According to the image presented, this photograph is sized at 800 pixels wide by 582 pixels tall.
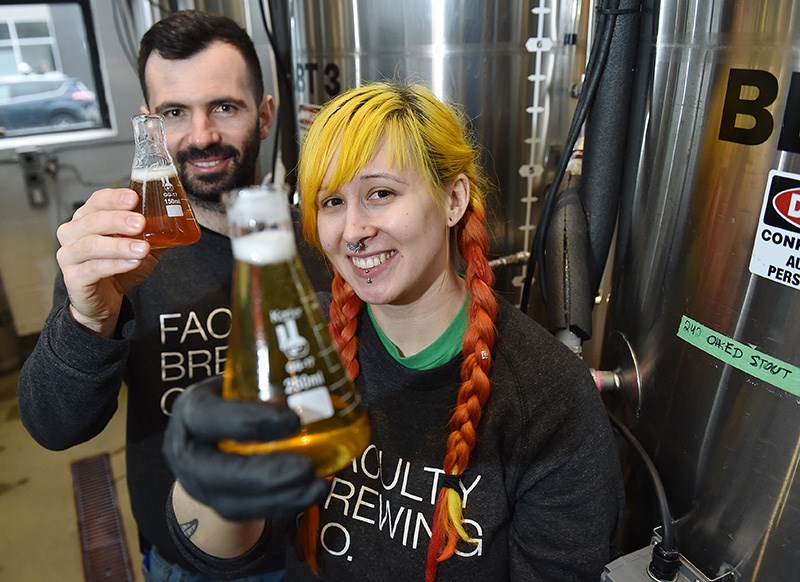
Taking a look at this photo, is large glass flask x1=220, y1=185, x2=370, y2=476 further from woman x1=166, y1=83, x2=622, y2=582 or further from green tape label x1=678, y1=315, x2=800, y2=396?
green tape label x1=678, y1=315, x2=800, y2=396

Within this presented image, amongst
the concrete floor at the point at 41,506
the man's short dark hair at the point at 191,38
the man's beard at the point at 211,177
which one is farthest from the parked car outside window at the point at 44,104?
the man's beard at the point at 211,177

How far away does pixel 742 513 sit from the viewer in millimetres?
750

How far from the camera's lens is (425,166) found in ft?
2.67

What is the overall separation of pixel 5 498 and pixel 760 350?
2.85 metres

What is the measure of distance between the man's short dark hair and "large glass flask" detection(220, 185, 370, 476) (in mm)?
832

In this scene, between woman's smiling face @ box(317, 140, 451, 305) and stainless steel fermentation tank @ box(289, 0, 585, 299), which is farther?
stainless steel fermentation tank @ box(289, 0, 585, 299)

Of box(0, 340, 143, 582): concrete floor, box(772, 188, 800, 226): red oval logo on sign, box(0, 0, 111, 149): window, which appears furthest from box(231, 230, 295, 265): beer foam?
box(0, 0, 111, 149): window

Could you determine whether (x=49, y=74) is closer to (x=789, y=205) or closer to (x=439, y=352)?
(x=439, y=352)

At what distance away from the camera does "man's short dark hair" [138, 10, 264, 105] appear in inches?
45.1

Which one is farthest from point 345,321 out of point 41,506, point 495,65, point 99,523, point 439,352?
point 41,506

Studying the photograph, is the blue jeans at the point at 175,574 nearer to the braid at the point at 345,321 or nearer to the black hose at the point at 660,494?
the braid at the point at 345,321

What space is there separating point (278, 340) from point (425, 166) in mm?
420

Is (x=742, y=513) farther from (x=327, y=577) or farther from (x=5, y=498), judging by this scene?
(x=5, y=498)

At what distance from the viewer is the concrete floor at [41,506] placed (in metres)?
2.15
